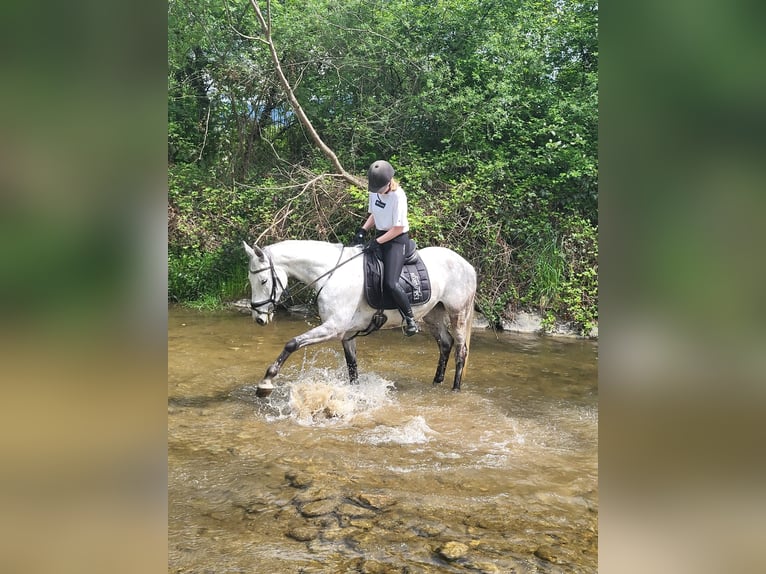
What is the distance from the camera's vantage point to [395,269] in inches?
225

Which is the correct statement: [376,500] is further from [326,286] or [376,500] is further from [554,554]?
[326,286]

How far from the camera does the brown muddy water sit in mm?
3033

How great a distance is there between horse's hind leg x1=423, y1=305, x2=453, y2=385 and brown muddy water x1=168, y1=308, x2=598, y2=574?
0.26m

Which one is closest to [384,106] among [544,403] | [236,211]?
[236,211]

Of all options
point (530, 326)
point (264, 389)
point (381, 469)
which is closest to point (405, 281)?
point (264, 389)

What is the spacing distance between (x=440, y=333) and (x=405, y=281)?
117cm

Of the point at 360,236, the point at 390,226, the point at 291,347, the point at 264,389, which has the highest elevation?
the point at 390,226

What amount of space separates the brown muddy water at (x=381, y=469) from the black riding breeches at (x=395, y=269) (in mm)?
1037

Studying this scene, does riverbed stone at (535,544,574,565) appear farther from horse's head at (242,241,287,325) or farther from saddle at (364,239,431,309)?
horse's head at (242,241,287,325)

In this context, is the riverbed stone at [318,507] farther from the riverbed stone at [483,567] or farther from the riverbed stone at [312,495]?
the riverbed stone at [483,567]

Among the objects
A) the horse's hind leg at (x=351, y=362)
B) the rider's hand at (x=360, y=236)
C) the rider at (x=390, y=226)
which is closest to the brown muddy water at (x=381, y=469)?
the horse's hind leg at (x=351, y=362)

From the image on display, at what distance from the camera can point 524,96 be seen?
11336 millimetres
